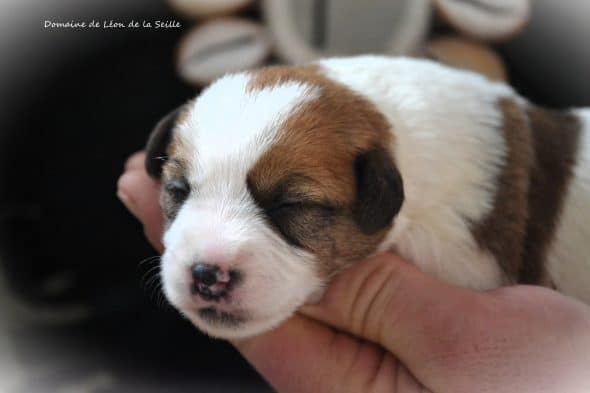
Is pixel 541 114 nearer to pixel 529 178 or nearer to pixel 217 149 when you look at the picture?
pixel 529 178

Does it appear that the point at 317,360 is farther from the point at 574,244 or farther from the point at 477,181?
the point at 574,244

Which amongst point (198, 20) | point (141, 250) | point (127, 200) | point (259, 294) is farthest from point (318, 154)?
point (141, 250)

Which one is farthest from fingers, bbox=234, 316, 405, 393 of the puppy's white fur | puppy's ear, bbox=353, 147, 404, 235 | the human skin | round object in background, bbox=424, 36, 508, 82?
round object in background, bbox=424, 36, 508, 82

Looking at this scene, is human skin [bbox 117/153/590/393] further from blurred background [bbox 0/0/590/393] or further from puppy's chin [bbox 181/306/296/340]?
blurred background [bbox 0/0/590/393]

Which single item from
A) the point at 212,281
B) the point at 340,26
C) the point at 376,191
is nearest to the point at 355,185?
the point at 376,191

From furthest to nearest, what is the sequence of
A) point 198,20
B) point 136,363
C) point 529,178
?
1. point 136,363
2. point 198,20
3. point 529,178
